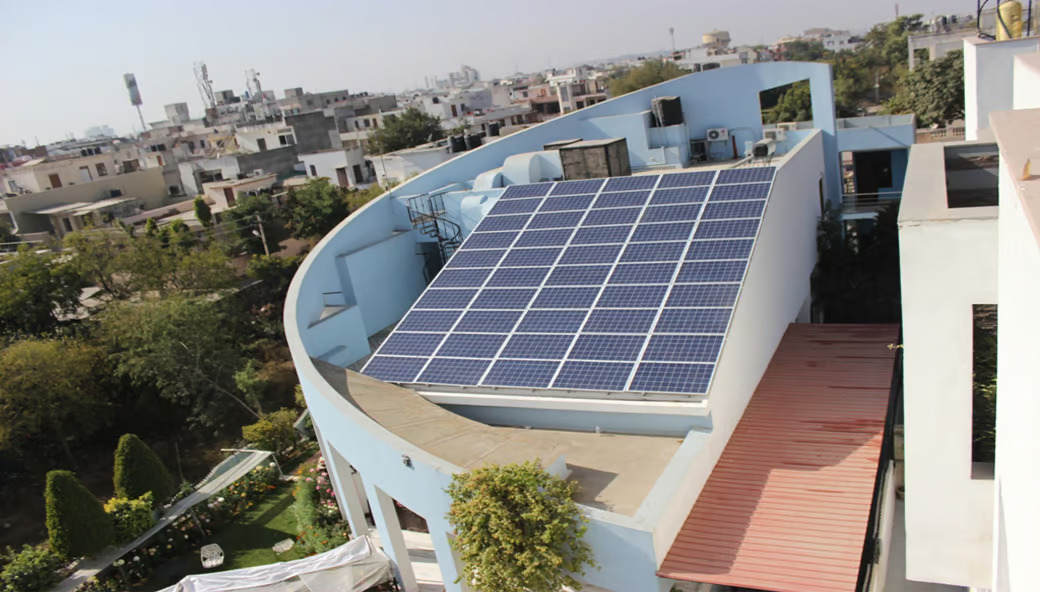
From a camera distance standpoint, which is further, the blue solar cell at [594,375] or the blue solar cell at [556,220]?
the blue solar cell at [556,220]

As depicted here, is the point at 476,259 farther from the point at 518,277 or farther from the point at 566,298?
the point at 566,298

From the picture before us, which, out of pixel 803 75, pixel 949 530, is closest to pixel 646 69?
pixel 803 75

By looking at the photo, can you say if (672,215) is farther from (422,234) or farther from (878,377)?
(422,234)

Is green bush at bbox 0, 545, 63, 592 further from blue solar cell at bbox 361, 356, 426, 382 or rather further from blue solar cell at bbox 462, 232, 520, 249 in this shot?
blue solar cell at bbox 462, 232, 520, 249

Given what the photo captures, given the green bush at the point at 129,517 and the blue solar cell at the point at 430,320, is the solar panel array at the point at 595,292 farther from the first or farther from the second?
the green bush at the point at 129,517

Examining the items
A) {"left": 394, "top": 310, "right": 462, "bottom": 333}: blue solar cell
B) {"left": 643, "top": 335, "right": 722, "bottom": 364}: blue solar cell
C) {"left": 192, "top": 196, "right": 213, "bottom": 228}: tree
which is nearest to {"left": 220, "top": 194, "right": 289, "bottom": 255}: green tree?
{"left": 192, "top": 196, "right": 213, "bottom": 228}: tree

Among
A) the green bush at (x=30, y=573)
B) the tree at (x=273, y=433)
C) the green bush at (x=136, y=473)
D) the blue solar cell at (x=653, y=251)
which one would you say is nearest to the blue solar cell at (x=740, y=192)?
the blue solar cell at (x=653, y=251)
